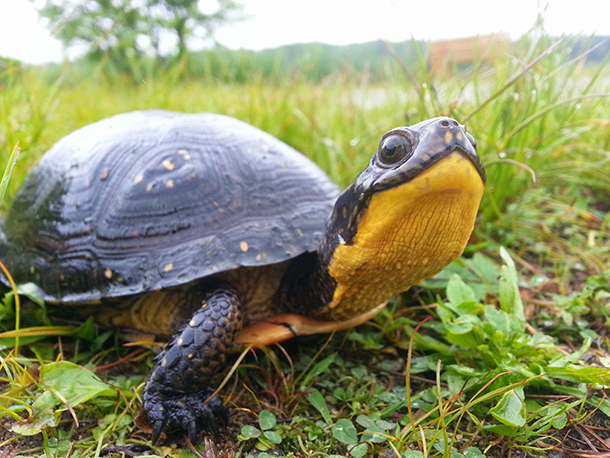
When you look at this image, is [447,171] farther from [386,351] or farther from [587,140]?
[587,140]

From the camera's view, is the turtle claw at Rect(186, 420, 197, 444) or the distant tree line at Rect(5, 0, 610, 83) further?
the distant tree line at Rect(5, 0, 610, 83)

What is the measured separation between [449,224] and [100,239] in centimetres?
111

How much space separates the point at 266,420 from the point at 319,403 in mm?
159

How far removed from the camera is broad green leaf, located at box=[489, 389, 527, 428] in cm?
94

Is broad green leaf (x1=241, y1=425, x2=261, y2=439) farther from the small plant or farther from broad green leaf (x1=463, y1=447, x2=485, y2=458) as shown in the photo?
broad green leaf (x1=463, y1=447, x2=485, y2=458)

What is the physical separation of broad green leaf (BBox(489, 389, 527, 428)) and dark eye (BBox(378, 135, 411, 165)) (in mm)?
620

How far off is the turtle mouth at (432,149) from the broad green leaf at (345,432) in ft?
2.06

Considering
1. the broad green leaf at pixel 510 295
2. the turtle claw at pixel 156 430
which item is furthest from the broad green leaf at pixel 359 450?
the broad green leaf at pixel 510 295

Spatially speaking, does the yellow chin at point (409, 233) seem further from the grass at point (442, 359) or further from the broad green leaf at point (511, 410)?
the broad green leaf at point (511, 410)

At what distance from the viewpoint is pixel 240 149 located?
1.54 m

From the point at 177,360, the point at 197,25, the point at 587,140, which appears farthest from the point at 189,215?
the point at 197,25

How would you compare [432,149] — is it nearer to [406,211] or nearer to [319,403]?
[406,211]

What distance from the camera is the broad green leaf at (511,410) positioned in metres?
0.94

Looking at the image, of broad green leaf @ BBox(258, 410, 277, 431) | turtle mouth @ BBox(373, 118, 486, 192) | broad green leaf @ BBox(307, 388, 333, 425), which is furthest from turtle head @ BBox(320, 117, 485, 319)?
broad green leaf @ BBox(258, 410, 277, 431)
